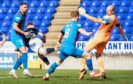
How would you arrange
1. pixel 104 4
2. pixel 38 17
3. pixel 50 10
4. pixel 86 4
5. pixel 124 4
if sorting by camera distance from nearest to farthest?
pixel 124 4 → pixel 104 4 → pixel 86 4 → pixel 38 17 → pixel 50 10

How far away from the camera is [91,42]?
1315 centimetres

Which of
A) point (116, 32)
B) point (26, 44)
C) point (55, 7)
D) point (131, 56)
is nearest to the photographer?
point (26, 44)

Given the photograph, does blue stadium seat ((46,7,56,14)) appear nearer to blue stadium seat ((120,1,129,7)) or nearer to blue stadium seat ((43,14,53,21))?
blue stadium seat ((43,14,53,21))

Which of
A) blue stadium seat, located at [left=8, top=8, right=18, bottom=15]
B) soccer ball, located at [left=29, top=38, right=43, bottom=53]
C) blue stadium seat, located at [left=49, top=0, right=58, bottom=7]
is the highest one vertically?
blue stadium seat, located at [left=49, top=0, right=58, bottom=7]

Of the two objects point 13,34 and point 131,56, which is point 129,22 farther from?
point 13,34

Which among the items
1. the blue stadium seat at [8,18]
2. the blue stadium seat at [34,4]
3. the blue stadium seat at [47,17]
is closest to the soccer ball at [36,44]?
the blue stadium seat at [47,17]

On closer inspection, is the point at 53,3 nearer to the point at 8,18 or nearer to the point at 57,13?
the point at 57,13

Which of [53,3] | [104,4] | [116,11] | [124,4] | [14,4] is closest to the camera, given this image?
[116,11]

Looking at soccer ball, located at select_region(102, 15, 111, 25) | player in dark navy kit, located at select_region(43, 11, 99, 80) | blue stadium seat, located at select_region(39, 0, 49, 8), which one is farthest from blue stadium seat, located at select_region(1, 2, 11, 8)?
player in dark navy kit, located at select_region(43, 11, 99, 80)

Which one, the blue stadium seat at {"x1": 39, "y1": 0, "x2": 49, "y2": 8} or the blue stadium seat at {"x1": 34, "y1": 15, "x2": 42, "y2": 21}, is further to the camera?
the blue stadium seat at {"x1": 39, "y1": 0, "x2": 49, "y2": 8}

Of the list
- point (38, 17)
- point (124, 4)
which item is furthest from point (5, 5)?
point (124, 4)

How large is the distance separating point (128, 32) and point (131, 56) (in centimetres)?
527

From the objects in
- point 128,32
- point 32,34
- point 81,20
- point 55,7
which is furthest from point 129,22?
point 32,34

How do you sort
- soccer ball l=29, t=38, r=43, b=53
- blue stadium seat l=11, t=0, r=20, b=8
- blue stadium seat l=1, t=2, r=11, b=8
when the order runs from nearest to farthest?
soccer ball l=29, t=38, r=43, b=53
blue stadium seat l=11, t=0, r=20, b=8
blue stadium seat l=1, t=2, r=11, b=8
